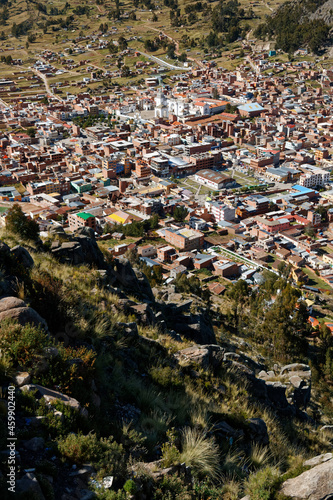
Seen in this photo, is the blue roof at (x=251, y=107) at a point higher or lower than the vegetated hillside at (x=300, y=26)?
lower

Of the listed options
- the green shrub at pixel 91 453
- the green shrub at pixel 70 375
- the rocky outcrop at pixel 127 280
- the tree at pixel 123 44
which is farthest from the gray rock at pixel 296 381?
the tree at pixel 123 44

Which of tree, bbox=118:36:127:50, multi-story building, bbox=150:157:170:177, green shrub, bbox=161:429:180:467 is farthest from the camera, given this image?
tree, bbox=118:36:127:50

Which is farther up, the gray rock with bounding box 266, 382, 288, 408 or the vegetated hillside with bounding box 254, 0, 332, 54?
the vegetated hillside with bounding box 254, 0, 332, 54

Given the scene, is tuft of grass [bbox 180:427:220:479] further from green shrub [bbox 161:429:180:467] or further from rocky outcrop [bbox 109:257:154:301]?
rocky outcrop [bbox 109:257:154:301]

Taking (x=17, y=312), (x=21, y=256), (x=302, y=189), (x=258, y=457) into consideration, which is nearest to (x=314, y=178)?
(x=302, y=189)

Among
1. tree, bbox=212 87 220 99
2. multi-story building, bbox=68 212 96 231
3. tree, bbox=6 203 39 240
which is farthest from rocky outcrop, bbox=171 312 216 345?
tree, bbox=212 87 220 99

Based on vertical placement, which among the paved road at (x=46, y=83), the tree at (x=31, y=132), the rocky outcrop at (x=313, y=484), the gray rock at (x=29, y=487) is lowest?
the tree at (x=31, y=132)

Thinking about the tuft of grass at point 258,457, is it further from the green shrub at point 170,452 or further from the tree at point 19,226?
the tree at point 19,226
